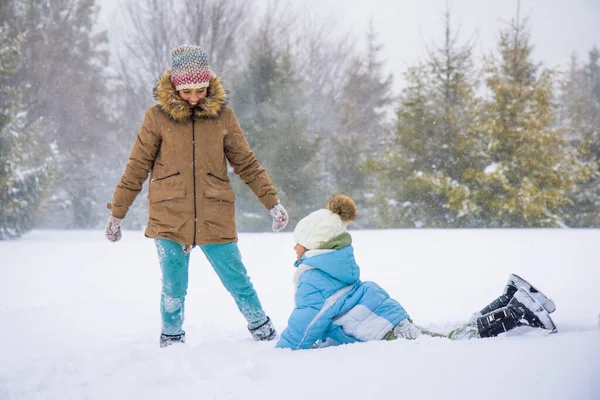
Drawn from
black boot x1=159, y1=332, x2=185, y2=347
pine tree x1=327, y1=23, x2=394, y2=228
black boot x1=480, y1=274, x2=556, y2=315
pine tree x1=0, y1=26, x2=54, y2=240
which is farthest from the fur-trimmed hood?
pine tree x1=327, y1=23, x2=394, y2=228

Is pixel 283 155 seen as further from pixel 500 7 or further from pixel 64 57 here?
pixel 64 57

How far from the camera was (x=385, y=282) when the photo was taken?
547 cm

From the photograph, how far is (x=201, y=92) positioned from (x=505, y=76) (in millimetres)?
13151

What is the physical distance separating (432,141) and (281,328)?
10.9 m

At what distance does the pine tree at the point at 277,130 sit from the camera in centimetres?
1460

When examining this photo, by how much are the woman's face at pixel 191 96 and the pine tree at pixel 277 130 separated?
11.1m

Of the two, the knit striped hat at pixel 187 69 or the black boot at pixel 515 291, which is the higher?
the knit striped hat at pixel 187 69

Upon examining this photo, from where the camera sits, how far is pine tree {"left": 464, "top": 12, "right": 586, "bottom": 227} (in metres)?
13.3

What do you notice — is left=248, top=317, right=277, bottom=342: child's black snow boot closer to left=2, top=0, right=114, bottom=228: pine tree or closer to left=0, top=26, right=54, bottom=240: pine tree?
left=0, top=26, right=54, bottom=240: pine tree

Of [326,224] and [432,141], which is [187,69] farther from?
[432,141]

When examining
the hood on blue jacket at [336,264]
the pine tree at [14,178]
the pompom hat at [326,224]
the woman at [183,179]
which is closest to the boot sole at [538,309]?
the hood on blue jacket at [336,264]

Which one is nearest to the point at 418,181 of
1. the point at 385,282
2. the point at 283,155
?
the point at 283,155

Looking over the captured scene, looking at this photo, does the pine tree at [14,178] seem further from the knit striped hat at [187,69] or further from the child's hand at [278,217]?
the child's hand at [278,217]

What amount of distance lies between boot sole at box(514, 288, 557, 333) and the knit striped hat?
2.09 m
